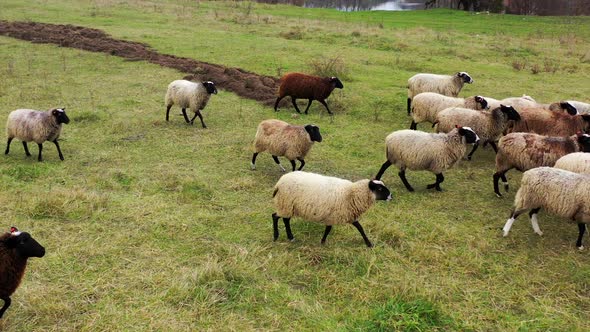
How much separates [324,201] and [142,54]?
1733cm

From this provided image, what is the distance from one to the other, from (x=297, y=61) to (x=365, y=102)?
252 inches

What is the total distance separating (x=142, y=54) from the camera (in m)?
20.7

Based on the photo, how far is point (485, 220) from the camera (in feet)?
24.3

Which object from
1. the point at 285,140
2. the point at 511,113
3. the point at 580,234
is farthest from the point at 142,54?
the point at 580,234

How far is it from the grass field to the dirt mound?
1188 mm

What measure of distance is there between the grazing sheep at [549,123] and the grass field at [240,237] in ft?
3.63

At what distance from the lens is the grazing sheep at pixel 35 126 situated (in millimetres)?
9344

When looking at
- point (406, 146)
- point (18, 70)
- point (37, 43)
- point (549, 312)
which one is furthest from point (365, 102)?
point (37, 43)

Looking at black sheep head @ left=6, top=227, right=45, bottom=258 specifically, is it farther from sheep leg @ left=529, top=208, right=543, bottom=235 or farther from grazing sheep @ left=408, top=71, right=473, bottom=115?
grazing sheep @ left=408, top=71, right=473, bottom=115

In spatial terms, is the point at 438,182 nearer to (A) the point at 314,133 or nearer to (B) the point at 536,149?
(B) the point at 536,149

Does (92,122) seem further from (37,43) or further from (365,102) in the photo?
(37,43)

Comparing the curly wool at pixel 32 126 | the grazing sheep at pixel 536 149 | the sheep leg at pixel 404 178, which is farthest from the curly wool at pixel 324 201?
the curly wool at pixel 32 126

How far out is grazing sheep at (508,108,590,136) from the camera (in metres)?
9.26

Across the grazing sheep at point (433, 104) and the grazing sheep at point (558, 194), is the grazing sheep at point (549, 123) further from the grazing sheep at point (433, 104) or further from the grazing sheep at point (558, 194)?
the grazing sheep at point (558, 194)
